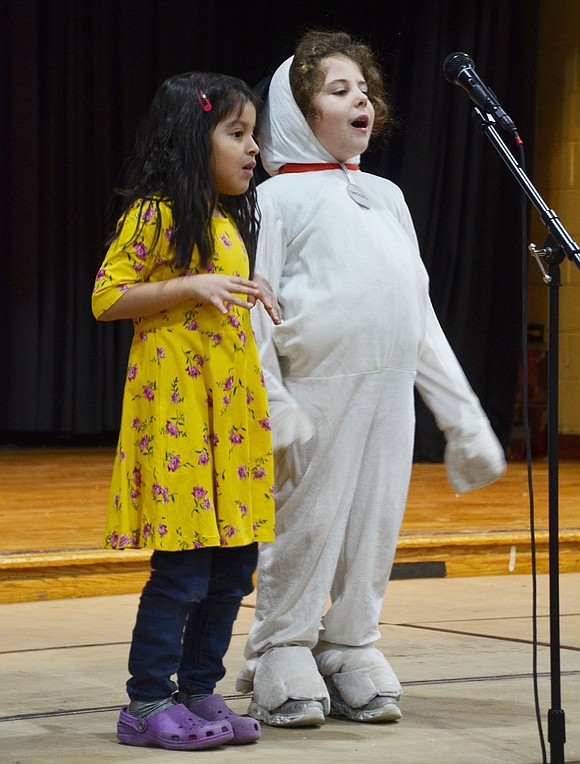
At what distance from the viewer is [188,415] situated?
1.98 metres

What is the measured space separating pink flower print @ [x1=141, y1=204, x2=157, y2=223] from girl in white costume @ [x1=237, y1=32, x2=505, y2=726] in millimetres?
273

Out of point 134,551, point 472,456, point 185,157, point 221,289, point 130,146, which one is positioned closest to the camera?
point 221,289

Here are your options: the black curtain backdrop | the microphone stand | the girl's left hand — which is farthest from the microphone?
the black curtain backdrop

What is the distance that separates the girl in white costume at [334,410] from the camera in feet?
7.29

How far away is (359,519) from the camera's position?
2.26 meters

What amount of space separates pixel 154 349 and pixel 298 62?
646 millimetres

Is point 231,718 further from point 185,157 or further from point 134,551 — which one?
point 134,551

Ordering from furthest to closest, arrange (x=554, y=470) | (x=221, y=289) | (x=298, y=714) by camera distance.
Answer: (x=298, y=714) < (x=221, y=289) < (x=554, y=470)

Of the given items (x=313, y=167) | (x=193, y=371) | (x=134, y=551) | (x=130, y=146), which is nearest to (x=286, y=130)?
(x=313, y=167)

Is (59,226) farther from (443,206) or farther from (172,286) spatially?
(172,286)

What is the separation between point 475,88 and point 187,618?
910 millimetres

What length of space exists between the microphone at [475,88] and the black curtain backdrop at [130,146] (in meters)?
4.06

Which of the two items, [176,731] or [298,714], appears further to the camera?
[298,714]

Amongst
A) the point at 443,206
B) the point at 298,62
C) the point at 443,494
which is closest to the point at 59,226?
the point at 443,206
